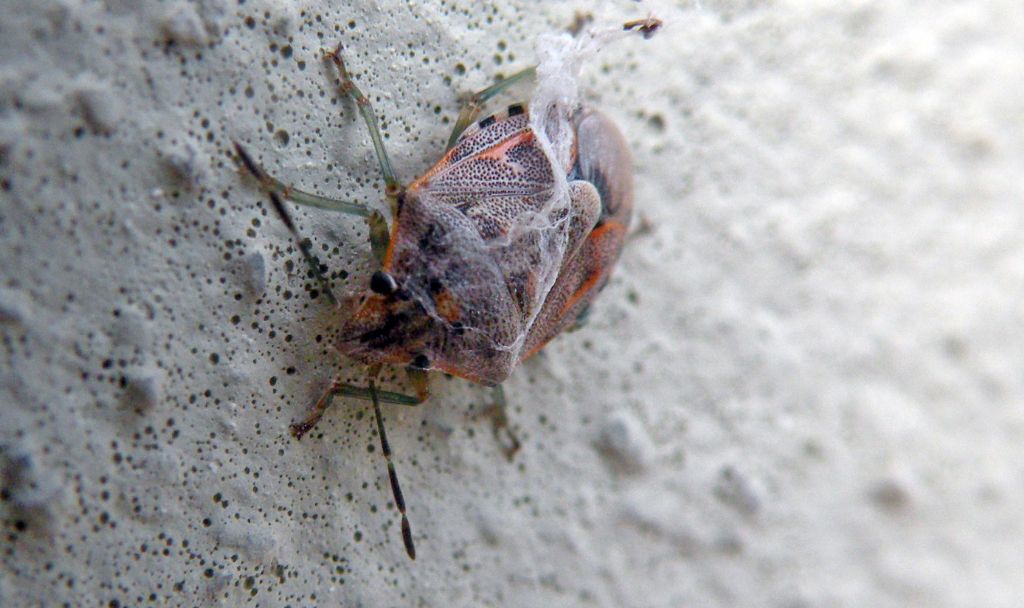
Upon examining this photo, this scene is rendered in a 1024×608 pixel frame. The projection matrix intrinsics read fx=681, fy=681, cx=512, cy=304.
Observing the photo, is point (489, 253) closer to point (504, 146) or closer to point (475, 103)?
point (504, 146)

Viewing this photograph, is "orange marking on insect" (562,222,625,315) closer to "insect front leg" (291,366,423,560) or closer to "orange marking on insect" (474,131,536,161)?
"orange marking on insect" (474,131,536,161)

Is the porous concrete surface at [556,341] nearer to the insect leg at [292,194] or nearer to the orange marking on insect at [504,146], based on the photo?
the insect leg at [292,194]

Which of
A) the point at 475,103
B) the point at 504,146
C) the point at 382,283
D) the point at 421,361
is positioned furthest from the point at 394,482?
the point at 475,103

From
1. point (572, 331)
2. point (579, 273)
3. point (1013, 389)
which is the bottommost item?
point (1013, 389)

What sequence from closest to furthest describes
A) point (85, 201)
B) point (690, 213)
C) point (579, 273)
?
point (85, 201) → point (579, 273) → point (690, 213)

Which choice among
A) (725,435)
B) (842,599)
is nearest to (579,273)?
(725,435)

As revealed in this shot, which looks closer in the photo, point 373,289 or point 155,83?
point 155,83

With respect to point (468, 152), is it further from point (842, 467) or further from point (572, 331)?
point (842, 467)
